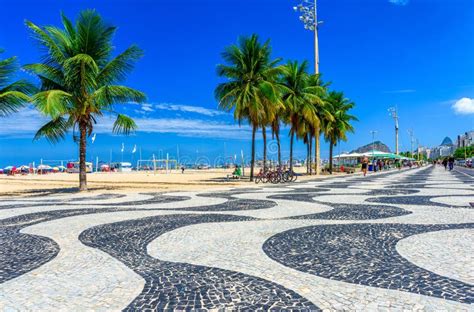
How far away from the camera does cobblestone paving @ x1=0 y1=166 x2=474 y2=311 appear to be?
345 cm

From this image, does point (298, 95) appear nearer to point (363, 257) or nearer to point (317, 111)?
point (317, 111)

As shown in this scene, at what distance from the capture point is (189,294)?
11.9 ft

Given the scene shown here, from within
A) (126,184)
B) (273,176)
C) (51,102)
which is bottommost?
(126,184)

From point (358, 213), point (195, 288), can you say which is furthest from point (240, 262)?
point (358, 213)

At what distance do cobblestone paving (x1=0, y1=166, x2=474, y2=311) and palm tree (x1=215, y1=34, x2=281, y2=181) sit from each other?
15.1 meters

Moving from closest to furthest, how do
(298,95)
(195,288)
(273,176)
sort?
1. (195,288)
2. (273,176)
3. (298,95)

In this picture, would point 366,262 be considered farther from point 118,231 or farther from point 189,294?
point 118,231

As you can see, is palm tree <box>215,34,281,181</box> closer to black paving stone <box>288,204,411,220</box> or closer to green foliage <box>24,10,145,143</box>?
green foliage <box>24,10,145,143</box>

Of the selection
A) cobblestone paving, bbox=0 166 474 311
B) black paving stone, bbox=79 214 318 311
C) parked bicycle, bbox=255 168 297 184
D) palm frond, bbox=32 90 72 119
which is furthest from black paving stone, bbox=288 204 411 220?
parked bicycle, bbox=255 168 297 184

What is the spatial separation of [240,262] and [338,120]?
119 feet

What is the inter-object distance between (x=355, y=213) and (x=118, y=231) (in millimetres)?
5626

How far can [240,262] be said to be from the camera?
4.80 metres

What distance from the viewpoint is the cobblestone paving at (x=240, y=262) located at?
3.45 metres

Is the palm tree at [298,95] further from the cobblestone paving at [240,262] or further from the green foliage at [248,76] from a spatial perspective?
the cobblestone paving at [240,262]
